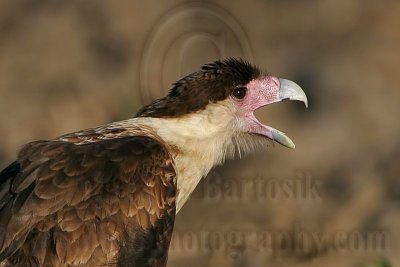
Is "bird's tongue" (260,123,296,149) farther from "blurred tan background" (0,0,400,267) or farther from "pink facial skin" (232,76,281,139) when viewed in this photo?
"blurred tan background" (0,0,400,267)

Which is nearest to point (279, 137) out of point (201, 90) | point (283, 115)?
point (201, 90)

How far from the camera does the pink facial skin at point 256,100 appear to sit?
19.5 feet

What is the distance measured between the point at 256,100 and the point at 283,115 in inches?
107

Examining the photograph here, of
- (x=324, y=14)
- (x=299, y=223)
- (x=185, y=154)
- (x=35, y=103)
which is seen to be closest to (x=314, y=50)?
(x=324, y=14)

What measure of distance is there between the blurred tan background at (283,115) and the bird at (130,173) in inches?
102

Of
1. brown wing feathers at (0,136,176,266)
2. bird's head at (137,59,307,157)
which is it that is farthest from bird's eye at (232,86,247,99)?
brown wing feathers at (0,136,176,266)

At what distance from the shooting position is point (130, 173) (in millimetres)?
5324

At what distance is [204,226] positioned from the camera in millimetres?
8641

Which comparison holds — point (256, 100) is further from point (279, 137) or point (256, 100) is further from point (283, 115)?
point (283, 115)

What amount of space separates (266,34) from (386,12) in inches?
30.3

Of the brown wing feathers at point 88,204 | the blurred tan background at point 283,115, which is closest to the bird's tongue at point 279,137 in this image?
the brown wing feathers at point 88,204

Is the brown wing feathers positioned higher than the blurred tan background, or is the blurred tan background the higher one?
the blurred tan background

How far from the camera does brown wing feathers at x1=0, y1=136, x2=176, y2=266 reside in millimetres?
5074

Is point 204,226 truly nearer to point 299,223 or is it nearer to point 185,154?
point 299,223
